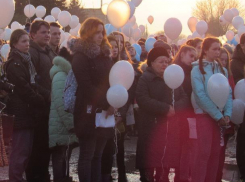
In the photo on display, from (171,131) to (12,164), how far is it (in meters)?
1.79

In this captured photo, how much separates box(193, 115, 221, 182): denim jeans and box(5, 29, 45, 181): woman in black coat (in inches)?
71.1

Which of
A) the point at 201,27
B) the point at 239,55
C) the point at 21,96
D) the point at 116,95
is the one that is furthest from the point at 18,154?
the point at 201,27

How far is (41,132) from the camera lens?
551 centimetres

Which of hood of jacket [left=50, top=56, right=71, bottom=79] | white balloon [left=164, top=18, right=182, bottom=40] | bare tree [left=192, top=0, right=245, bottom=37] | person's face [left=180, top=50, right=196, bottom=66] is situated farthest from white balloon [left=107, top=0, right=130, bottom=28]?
bare tree [left=192, top=0, right=245, bottom=37]

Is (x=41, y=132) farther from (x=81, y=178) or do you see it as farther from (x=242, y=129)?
(x=242, y=129)

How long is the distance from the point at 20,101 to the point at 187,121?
191cm

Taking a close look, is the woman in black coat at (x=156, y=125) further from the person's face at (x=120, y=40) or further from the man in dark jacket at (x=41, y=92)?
the man in dark jacket at (x=41, y=92)

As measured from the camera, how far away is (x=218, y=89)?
4996 millimetres

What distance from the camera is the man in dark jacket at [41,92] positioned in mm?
5488

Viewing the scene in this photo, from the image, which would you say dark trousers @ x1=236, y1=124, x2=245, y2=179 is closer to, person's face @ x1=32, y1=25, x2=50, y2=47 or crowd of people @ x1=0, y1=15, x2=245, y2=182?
crowd of people @ x1=0, y1=15, x2=245, y2=182

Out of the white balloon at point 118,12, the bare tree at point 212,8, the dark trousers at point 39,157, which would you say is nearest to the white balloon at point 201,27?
the white balloon at point 118,12

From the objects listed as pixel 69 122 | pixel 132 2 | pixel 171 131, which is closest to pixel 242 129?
pixel 171 131

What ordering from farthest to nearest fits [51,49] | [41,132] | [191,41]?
[191,41]
[51,49]
[41,132]

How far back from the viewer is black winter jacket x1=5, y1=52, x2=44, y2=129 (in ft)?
16.8
